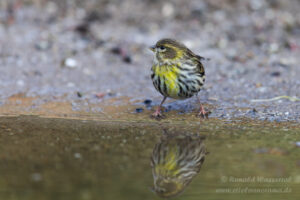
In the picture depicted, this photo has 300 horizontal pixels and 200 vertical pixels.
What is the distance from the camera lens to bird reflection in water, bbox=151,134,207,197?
4188mm

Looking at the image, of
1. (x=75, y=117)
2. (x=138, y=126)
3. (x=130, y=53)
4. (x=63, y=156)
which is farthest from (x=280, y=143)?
(x=130, y=53)

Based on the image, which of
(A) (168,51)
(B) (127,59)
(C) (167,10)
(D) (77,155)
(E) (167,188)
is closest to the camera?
(E) (167,188)

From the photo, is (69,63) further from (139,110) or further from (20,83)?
(139,110)

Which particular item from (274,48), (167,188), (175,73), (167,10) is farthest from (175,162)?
(167,10)

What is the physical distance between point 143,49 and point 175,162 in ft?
17.5

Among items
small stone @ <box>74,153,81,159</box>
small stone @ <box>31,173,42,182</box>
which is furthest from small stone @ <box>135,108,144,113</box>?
small stone @ <box>31,173,42,182</box>

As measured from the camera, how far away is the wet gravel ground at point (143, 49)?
25.0 ft

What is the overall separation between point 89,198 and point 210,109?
11.1 ft

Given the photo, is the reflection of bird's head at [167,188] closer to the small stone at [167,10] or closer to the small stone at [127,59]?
the small stone at [127,59]

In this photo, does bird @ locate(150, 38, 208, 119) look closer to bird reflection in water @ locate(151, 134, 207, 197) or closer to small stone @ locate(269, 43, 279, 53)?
bird reflection in water @ locate(151, 134, 207, 197)

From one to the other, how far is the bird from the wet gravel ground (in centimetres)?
52

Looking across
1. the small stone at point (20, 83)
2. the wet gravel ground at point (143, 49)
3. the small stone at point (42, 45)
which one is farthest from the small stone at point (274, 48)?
the small stone at point (20, 83)

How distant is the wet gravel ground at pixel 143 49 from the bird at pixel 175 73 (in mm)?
516

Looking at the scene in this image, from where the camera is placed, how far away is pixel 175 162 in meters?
4.71
